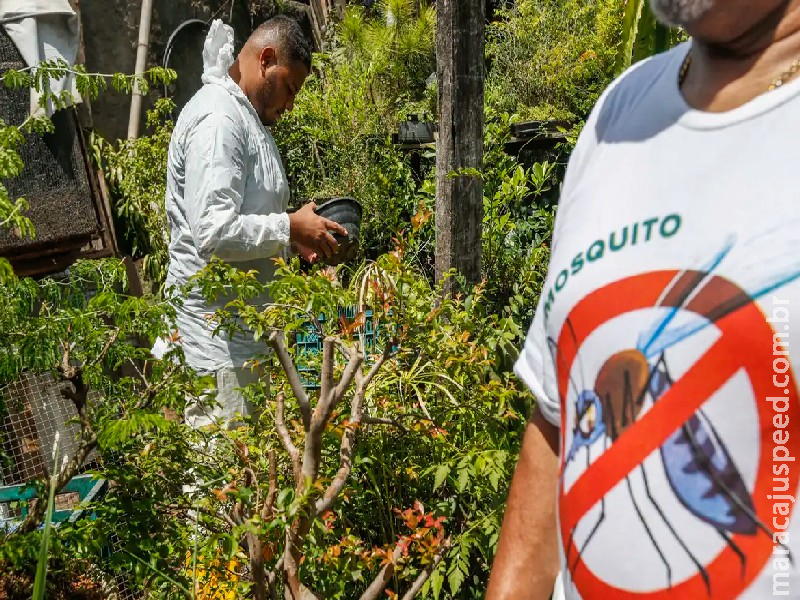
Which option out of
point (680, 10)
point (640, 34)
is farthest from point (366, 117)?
point (680, 10)

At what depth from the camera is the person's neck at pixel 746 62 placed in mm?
900

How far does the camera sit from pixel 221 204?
303 cm

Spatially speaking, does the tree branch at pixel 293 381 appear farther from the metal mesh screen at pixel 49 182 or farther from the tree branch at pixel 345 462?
the metal mesh screen at pixel 49 182

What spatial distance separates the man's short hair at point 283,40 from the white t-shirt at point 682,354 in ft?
8.30

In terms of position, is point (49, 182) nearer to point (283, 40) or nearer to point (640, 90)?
point (283, 40)

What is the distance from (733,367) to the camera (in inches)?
33.8

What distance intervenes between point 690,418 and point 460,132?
9.07 feet

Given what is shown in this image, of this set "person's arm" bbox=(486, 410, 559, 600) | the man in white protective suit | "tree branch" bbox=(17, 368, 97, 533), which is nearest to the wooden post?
the man in white protective suit

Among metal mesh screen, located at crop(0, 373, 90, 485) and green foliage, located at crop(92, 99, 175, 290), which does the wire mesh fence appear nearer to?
metal mesh screen, located at crop(0, 373, 90, 485)

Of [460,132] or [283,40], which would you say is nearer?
[283,40]

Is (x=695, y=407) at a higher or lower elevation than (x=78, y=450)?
higher

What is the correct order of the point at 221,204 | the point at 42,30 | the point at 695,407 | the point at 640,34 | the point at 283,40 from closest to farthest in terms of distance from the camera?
the point at 695,407 → the point at 221,204 → the point at 283,40 → the point at 640,34 → the point at 42,30

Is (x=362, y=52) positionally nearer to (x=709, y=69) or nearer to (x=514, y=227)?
(x=514, y=227)

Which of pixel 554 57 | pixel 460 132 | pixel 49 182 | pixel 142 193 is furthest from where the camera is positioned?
pixel 554 57
